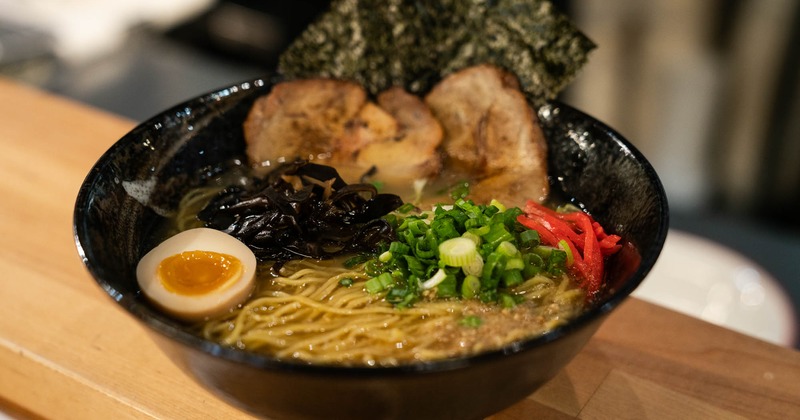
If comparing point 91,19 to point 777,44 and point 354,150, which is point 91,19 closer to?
point 354,150

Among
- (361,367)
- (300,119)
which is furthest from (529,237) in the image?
(300,119)

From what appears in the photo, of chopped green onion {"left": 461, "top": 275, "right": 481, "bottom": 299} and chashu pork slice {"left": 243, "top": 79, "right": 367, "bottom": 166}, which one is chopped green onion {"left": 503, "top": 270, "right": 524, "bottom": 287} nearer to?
chopped green onion {"left": 461, "top": 275, "right": 481, "bottom": 299}

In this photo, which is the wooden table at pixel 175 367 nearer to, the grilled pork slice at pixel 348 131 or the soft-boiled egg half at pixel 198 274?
the soft-boiled egg half at pixel 198 274

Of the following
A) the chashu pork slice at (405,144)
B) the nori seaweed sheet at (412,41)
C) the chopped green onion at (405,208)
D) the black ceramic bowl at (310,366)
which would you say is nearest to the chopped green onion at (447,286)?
the black ceramic bowl at (310,366)

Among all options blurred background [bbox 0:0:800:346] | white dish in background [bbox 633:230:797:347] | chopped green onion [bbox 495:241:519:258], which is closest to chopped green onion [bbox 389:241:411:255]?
chopped green onion [bbox 495:241:519:258]

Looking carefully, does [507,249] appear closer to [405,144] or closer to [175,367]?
[405,144]

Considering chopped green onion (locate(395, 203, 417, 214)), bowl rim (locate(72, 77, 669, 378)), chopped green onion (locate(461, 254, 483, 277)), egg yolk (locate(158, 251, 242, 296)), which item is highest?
bowl rim (locate(72, 77, 669, 378))

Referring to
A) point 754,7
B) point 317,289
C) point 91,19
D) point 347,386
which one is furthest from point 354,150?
point 91,19
